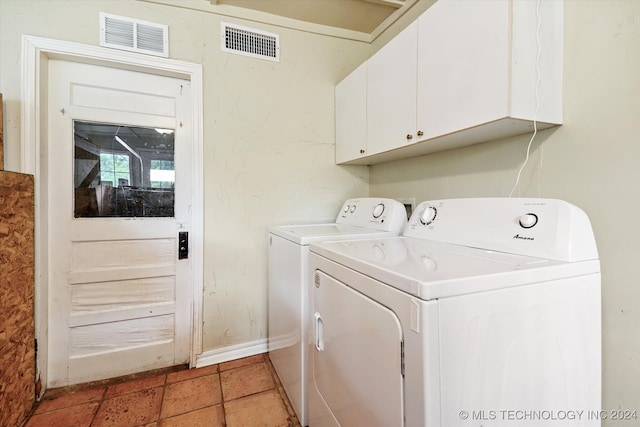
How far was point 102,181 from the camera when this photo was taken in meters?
1.71

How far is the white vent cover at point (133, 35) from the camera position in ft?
5.38

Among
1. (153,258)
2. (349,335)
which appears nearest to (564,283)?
(349,335)

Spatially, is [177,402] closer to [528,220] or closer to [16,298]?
[16,298]

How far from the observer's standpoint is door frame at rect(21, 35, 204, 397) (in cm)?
150

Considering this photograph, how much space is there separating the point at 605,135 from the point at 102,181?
2.48 m

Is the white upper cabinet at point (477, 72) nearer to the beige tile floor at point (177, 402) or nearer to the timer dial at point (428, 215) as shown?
the timer dial at point (428, 215)

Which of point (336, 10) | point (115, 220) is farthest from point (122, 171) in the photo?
point (336, 10)

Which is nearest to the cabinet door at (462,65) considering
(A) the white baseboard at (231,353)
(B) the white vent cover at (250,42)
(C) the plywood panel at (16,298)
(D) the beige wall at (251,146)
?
(D) the beige wall at (251,146)

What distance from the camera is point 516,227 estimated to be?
0.98m

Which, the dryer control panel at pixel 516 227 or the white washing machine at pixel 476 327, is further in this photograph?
the dryer control panel at pixel 516 227

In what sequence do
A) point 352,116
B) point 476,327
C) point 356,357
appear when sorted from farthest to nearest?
point 352,116, point 356,357, point 476,327

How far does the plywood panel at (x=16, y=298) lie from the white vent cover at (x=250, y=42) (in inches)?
56.7

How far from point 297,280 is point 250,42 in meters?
1.72

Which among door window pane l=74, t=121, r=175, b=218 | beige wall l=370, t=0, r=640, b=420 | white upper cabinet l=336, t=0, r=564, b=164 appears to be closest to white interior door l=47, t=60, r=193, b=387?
door window pane l=74, t=121, r=175, b=218
